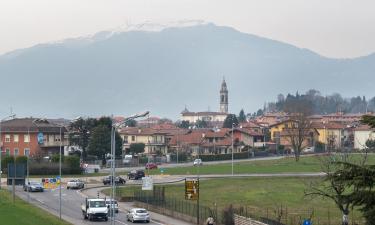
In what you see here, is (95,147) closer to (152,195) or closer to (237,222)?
(152,195)

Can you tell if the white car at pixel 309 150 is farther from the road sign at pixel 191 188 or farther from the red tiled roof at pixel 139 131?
the road sign at pixel 191 188

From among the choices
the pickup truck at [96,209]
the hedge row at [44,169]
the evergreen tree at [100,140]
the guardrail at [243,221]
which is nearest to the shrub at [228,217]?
the guardrail at [243,221]

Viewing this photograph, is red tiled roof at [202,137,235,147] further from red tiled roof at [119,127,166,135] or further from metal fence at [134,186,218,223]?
metal fence at [134,186,218,223]

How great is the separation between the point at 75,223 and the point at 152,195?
1526 cm

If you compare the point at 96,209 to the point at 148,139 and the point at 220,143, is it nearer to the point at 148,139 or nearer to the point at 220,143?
the point at 220,143

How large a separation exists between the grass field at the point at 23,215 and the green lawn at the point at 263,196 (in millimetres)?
11388

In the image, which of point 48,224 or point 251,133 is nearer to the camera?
point 48,224

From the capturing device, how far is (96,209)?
176ft

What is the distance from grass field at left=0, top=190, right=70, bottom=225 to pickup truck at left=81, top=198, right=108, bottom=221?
7.51 feet

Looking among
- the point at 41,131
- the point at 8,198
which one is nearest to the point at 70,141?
the point at 41,131

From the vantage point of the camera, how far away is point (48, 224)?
157ft

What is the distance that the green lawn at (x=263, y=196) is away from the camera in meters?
54.1

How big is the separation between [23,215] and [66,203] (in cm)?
1380

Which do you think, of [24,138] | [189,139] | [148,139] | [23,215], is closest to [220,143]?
[189,139]
